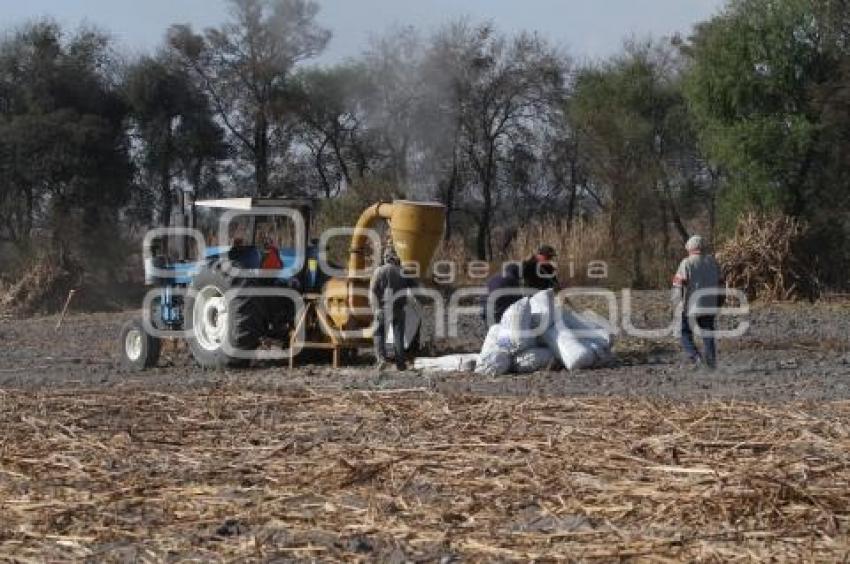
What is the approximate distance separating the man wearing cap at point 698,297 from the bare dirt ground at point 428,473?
213 centimetres

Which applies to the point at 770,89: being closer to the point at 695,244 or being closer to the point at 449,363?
the point at 695,244

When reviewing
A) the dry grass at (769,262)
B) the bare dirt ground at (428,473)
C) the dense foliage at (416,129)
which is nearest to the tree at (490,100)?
the dense foliage at (416,129)

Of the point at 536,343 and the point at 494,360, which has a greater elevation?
the point at 536,343

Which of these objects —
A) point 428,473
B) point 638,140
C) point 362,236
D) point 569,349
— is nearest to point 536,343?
point 569,349

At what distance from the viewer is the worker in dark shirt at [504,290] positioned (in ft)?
48.2

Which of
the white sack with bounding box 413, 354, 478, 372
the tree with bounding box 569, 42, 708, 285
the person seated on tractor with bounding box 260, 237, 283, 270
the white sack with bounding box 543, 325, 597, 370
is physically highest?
the tree with bounding box 569, 42, 708, 285

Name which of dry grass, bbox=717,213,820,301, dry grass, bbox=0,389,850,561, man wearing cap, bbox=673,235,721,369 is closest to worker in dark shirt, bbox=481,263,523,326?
man wearing cap, bbox=673,235,721,369

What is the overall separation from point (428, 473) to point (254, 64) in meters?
32.0

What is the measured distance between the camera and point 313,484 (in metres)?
6.85

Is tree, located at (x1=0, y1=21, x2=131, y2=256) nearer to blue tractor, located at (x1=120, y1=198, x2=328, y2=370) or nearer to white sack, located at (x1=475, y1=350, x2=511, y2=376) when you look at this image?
blue tractor, located at (x1=120, y1=198, x2=328, y2=370)

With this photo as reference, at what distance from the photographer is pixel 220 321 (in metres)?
15.5

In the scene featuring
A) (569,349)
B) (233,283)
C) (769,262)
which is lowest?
(569,349)

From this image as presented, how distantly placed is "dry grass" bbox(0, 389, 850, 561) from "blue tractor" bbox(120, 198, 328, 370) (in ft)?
18.1

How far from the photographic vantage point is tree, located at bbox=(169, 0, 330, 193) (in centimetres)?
3716
